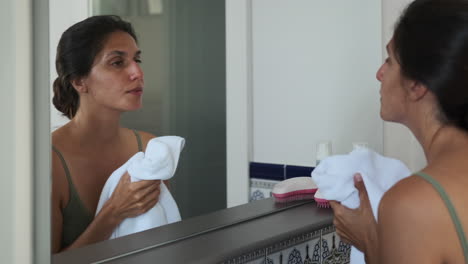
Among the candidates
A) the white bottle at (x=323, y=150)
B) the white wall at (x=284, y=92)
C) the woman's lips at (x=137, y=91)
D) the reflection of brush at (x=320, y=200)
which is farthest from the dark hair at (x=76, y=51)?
the reflection of brush at (x=320, y=200)

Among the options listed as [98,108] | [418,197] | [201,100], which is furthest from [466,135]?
[98,108]

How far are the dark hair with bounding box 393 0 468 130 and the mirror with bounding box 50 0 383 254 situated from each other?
0.47 m

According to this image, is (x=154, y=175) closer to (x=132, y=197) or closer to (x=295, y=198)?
(x=132, y=197)

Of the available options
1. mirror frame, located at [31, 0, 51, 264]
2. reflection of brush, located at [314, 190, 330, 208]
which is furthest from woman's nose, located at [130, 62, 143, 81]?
reflection of brush, located at [314, 190, 330, 208]

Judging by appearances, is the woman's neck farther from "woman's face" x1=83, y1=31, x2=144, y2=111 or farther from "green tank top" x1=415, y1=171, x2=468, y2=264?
"green tank top" x1=415, y1=171, x2=468, y2=264

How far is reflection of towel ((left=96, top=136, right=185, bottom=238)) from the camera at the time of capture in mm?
1073

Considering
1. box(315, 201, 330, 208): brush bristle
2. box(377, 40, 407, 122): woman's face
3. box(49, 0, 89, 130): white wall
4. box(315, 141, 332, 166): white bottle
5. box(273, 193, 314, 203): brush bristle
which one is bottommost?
box(315, 201, 330, 208): brush bristle

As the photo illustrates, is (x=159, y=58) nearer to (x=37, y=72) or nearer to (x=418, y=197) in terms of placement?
(x=37, y=72)

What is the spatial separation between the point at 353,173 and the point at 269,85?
1.38 ft

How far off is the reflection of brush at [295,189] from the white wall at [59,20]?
2.44 feet

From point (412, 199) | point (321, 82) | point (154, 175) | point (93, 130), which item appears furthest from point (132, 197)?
point (321, 82)

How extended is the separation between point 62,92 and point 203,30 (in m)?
0.44

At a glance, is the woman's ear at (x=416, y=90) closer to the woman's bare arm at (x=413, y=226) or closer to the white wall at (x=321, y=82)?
the woman's bare arm at (x=413, y=226)
